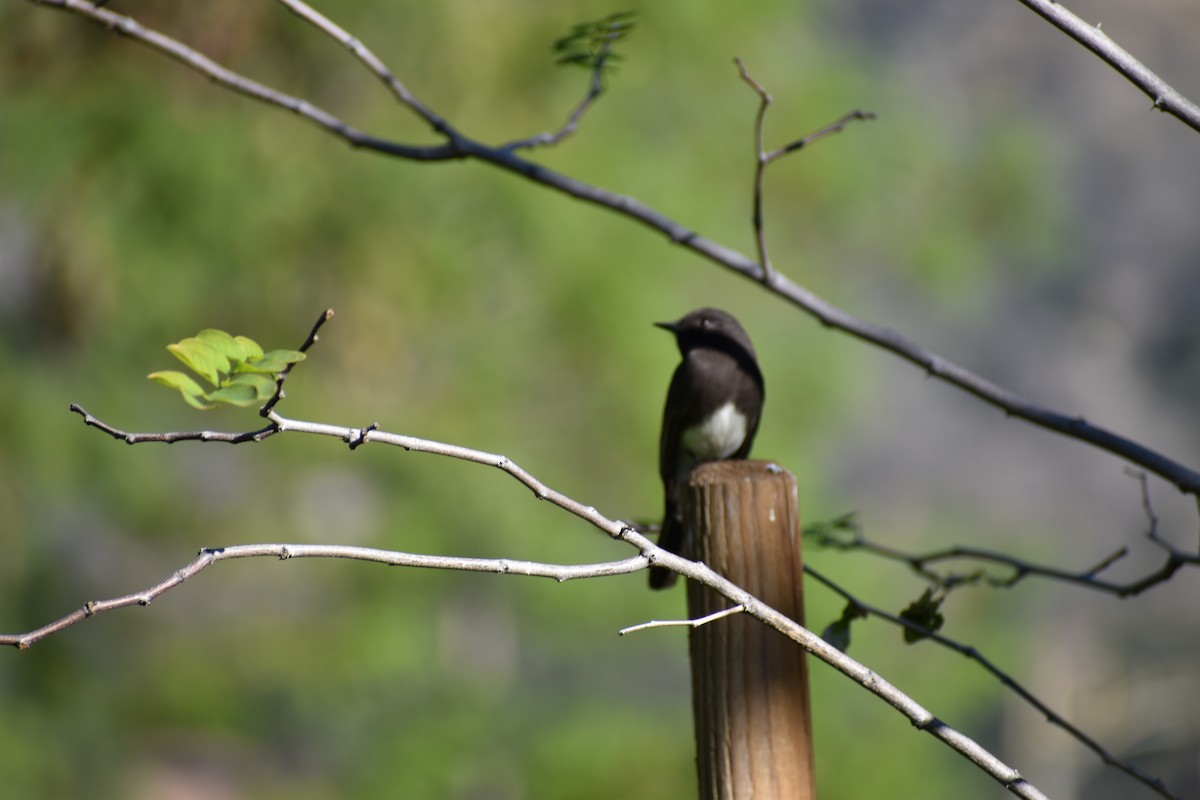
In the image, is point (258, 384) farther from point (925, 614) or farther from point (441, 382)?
point (441, 382)

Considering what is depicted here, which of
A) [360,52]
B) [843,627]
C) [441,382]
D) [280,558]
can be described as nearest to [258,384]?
[280,558]

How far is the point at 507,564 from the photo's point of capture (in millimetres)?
1312

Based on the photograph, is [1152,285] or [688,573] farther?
[1152,285]

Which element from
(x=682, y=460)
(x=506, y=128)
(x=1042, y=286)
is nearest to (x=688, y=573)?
(x=682, y=460)

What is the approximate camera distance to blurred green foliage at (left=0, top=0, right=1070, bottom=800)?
566 centimetres

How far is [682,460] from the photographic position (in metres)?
3.67

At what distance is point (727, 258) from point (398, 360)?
4471mm

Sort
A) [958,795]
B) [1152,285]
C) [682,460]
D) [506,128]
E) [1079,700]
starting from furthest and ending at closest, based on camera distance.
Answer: [1152,285] → [1079,700] → [958,795] → [506,128] → [682,460]

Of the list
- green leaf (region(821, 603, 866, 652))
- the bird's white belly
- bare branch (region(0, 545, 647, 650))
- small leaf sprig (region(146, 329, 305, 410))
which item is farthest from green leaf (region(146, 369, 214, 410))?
the bird's white belly

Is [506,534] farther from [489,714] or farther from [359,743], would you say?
[359,743]

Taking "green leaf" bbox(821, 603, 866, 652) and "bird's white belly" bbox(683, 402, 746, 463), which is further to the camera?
"bird's white belly" bbox(683, 402, 746, 463)

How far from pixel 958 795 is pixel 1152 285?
8919 mm

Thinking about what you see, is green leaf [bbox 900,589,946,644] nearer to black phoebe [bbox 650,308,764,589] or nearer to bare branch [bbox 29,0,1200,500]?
bare branch [bbox 29,0,1200,500]

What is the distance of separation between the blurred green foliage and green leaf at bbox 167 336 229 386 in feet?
13.1
